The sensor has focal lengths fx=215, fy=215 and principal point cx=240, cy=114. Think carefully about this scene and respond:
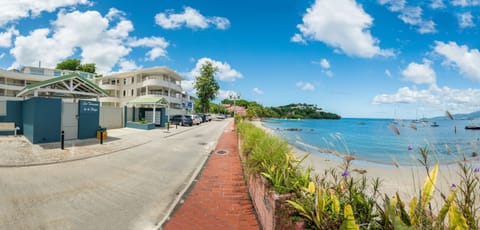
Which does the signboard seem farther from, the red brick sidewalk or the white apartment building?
the white apartment building

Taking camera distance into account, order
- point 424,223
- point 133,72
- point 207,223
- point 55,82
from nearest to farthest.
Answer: point 424,223 → point 207,223 → point 55,82 → point 133,72

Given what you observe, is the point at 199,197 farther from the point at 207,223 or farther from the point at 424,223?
the point at 424,223

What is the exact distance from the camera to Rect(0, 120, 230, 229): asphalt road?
4.16m

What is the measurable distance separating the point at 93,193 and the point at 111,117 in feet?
61.5

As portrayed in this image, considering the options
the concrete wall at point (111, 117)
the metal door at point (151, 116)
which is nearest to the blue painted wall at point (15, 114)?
the concrete wall at point (111, 117)

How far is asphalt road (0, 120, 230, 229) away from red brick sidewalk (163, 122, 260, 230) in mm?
428

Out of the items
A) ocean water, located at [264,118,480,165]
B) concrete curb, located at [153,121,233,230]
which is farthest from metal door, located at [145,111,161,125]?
concrete curb, located at [153,121,233,230]

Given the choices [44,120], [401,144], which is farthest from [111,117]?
[401,144]

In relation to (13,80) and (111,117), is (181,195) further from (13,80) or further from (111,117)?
(13,80)

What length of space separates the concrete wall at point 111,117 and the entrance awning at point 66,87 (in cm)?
584

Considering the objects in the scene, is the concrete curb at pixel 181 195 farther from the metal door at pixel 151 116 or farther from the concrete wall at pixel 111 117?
the metal door at pixel 151 116

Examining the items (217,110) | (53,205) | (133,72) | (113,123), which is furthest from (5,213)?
(217,110)

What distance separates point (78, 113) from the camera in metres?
13.5

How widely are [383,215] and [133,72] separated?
140 ft
